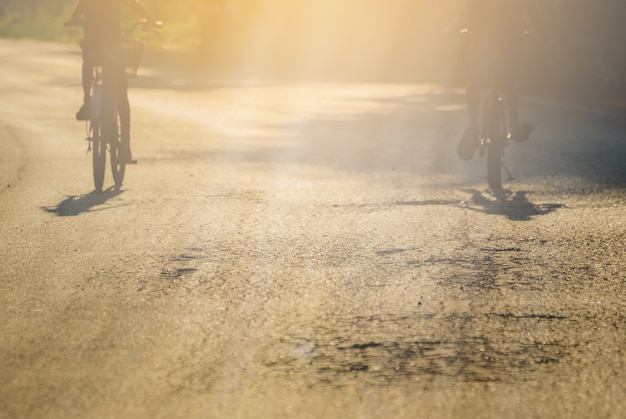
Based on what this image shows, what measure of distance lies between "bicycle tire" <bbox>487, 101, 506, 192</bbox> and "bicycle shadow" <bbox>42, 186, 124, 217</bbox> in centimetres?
331

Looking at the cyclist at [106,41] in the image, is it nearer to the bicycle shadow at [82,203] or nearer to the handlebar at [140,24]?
the handlebar at [140,24]

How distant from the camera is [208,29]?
5166 centimetres

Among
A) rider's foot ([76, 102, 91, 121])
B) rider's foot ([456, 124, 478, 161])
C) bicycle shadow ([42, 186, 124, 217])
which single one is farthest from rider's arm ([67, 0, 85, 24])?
rider's foot ([456, 124, 478, 161])

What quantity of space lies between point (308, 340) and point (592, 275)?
2.12 metres

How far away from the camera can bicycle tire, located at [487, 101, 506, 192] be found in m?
10.2

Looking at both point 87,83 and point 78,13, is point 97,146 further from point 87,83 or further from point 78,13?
point 78,13

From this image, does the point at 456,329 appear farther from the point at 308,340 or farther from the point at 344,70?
the point at 344,70

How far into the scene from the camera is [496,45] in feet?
35.1

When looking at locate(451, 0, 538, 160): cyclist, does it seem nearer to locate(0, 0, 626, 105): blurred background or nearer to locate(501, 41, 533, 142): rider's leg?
locate(501, 41, 533, 142): rider's leg

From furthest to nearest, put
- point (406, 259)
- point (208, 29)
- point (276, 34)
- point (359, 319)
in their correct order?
point (208, 29) → point (276, 34) → point (406, 259) → point (359, 319)

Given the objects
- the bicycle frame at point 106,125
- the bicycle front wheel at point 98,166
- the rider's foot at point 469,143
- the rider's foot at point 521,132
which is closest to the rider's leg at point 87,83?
the bicycle frame at point 106,125

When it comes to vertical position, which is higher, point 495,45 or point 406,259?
point 495,45

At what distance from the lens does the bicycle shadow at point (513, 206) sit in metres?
8.81

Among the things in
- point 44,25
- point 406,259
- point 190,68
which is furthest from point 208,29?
point 406,259
